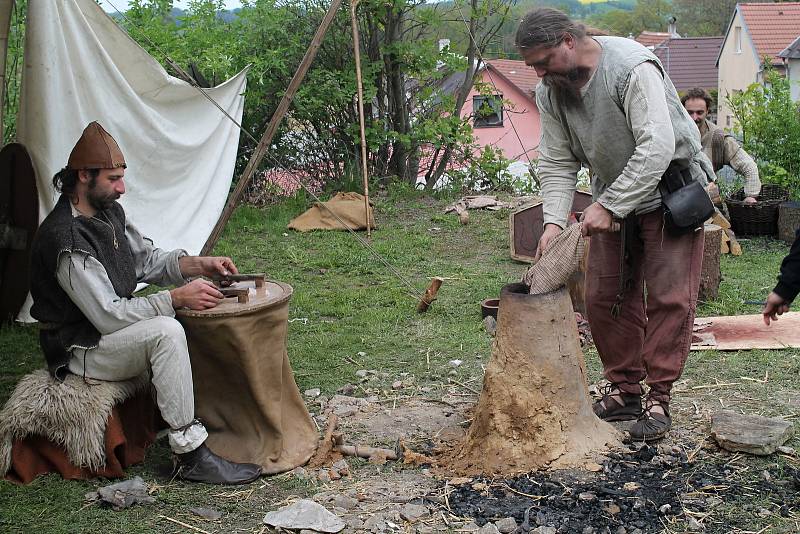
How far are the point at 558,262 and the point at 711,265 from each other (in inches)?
125

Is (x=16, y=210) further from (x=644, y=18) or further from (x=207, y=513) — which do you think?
(x=644, y=18)

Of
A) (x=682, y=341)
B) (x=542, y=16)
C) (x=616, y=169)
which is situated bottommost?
(x=682, y=341)

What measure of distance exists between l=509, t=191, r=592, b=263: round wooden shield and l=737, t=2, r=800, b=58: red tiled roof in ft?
99.7

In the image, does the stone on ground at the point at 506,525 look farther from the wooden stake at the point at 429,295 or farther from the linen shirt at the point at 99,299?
the wooden stake at the point at 429,295

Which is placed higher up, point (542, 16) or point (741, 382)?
point (542, 16)

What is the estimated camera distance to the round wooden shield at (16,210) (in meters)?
5.99

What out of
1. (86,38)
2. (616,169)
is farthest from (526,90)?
(616,169)

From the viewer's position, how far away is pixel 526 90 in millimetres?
30625

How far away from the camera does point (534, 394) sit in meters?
3.80

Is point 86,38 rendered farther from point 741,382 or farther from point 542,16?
point 741,382

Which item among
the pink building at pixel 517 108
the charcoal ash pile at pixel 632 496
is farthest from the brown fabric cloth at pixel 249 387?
the pink building at pixel 517 108

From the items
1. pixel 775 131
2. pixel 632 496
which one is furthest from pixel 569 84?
pixel 775 131

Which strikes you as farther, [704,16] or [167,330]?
[704,16]

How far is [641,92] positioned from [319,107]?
7.76 metres
